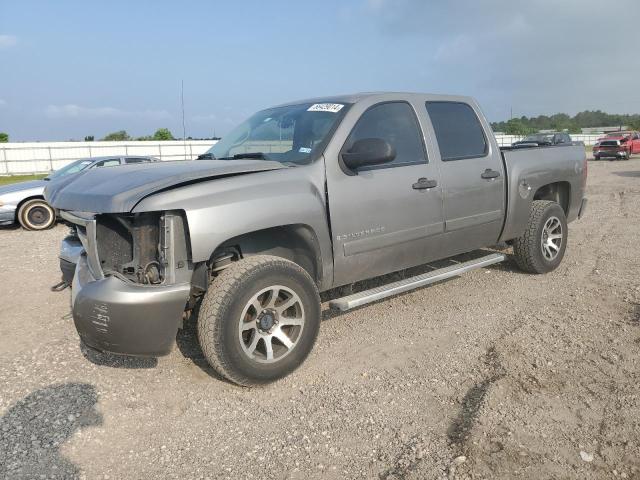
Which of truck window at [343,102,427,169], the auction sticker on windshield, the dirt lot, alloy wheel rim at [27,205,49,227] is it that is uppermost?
the auction sticker on windshield

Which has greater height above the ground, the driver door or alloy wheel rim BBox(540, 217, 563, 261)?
the driver door

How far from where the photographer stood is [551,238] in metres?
5.76

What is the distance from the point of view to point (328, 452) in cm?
265

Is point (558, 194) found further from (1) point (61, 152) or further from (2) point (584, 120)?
(2) point (584, 120)

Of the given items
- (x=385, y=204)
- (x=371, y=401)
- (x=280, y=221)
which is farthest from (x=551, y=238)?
(x=280, y=221)

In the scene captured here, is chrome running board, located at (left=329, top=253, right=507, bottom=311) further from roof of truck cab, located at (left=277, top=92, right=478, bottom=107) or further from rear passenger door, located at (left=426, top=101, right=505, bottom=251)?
roof of truck cab, located at (left=277, top=92, right=478, bottom=107)

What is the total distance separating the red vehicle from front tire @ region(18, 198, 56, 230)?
2851cm

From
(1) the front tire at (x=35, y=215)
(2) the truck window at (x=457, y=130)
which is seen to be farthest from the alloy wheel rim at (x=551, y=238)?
(1) the front tire at (x=35, y=215)

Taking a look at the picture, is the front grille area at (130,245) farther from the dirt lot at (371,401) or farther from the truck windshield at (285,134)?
the truck windshield at (285,134)

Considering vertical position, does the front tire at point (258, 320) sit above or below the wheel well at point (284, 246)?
below

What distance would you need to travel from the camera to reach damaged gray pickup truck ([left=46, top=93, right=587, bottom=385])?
3000 mm

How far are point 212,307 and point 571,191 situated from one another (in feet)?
15.6

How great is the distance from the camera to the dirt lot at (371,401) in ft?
8.41

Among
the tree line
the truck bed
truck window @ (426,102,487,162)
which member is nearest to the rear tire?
the truck bed
